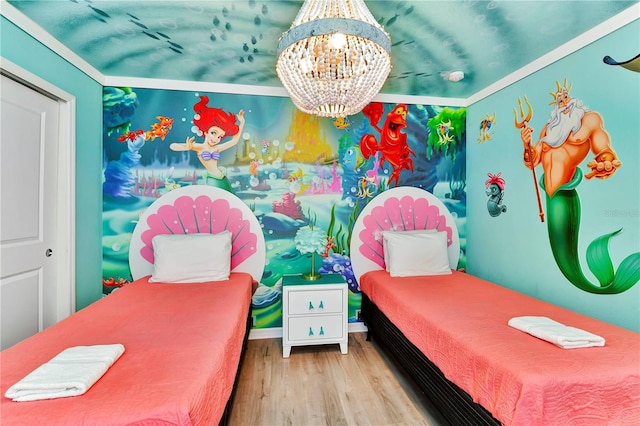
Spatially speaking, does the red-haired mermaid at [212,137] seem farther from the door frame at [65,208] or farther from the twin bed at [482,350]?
the twin bed at [482,350]

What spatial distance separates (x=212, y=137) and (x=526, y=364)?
2.83m

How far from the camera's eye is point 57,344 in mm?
1383

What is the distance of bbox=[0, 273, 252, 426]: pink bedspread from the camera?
0.94 meters

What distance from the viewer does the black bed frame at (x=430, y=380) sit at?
56.1 inches

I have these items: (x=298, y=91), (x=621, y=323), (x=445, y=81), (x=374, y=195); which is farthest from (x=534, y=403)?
(x=445, y=81)

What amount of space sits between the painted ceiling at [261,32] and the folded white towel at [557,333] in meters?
1.80

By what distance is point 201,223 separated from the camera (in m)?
2.86

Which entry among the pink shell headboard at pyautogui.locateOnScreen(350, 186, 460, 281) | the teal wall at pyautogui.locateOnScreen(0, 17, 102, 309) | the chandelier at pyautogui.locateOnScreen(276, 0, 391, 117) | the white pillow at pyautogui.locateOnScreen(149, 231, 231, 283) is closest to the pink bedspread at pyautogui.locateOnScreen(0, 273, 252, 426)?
the white pillow at pyautogui.locateOnScreen(149, 231, 231, 283)

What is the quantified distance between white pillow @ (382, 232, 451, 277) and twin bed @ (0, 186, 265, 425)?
125cm

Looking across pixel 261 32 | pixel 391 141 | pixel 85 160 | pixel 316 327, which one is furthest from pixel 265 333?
pixel 261 32

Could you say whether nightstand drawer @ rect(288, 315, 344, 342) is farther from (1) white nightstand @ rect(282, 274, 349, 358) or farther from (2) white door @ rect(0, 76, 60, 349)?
(2) white door @ rect(0, 76, 60, 349)

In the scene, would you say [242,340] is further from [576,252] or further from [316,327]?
[576,252]

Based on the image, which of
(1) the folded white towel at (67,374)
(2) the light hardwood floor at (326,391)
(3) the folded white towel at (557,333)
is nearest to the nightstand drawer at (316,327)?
(2) the light hardwood floor at (326,391)

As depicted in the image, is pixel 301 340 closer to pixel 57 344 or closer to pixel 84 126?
pixel 57 344
